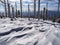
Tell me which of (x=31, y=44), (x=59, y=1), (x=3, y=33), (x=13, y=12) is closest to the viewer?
(x=31, y=44)

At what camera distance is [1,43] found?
1.02 metres

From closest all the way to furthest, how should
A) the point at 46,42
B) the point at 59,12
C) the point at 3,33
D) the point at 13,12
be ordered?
the point at 46,42, the point at 3,33, the point at 59,12, the point at 13,12

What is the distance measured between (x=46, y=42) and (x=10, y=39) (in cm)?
45

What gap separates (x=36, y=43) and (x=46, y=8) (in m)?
8.78

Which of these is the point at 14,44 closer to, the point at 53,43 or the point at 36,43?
the point at 36,43

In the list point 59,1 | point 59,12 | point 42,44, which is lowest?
point 42,44

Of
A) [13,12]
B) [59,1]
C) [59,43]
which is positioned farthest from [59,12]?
[59,43]

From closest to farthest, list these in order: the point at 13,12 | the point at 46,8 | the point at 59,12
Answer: the point at 59,12 < the point at 46,8 < the point at 13,12

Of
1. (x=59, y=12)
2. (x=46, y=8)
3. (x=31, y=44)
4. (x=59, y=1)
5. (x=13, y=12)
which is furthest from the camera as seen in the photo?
(x=13, y=12)

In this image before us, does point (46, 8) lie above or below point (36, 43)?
above

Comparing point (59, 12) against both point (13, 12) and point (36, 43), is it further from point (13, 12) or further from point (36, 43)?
point (36, 43)

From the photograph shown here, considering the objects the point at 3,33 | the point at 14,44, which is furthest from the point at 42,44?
the point at 3,33

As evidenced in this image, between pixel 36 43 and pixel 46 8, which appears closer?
pixel 36 43

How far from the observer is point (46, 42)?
3.59 ft
